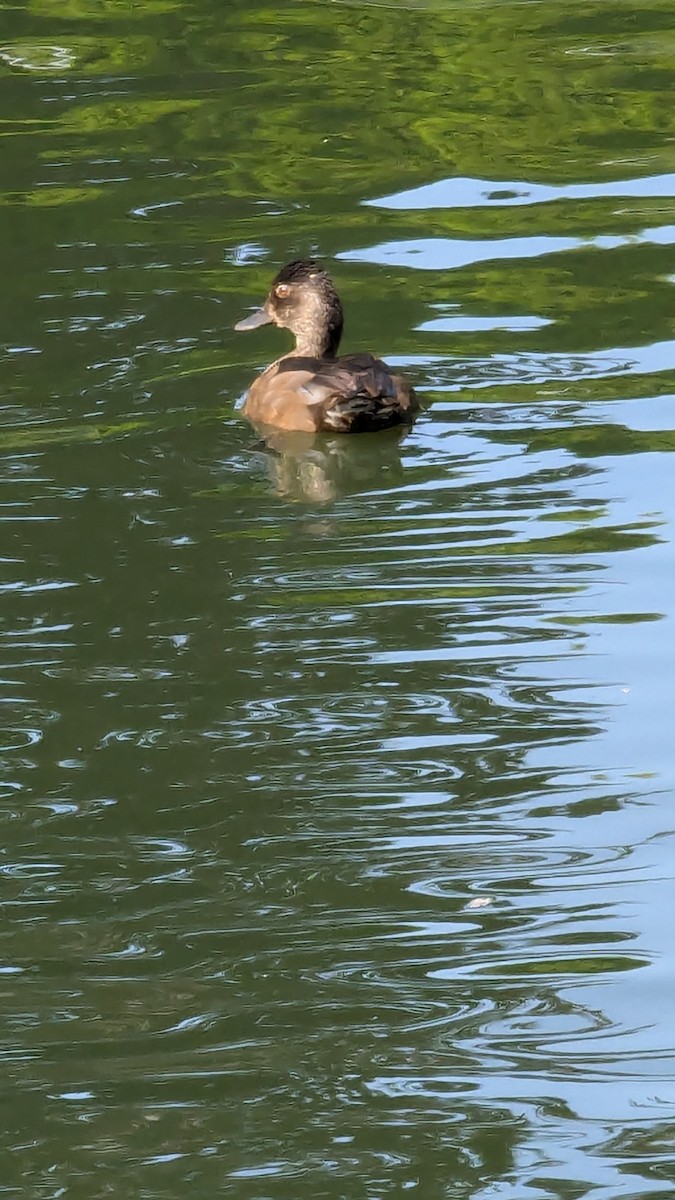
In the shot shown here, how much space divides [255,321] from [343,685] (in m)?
3.65

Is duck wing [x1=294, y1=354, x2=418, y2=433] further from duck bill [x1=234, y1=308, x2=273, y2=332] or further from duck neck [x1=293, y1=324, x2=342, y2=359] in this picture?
duck bill [x1=234, y1=308, x2=273, y2=332]

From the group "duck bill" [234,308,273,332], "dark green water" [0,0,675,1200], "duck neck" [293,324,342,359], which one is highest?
"duck bill" [234,308,273,332]

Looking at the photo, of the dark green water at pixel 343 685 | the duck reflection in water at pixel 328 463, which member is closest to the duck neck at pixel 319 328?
the dark green water at pixel 343 685

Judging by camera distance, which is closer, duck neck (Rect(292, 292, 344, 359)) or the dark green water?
the dark green water

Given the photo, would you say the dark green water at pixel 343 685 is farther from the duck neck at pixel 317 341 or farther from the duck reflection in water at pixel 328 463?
the duck neck at pixel 317 341

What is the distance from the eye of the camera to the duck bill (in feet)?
31.8

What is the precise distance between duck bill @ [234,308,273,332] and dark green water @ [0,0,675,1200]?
0.19 m

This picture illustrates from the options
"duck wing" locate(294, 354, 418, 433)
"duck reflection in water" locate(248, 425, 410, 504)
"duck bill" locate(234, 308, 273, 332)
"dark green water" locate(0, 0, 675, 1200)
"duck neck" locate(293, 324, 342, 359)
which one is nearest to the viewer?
"dark green water" locate(0, 0, 675, 1200)

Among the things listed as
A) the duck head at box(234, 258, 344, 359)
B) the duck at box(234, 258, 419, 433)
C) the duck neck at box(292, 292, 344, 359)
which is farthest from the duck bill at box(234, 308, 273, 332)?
the duck at box(234, 258, 419, 433)

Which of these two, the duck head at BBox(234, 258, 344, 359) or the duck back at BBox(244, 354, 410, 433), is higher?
the duck head at BBox(234, 258, 344, 359)

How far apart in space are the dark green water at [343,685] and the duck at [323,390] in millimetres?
116

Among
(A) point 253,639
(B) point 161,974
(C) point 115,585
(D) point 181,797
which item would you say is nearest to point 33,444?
(C) point 115,585

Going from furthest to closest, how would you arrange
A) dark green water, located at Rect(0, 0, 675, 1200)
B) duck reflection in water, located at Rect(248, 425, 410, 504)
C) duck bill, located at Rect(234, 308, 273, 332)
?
duck bill, located at Rect(234, 308, 273, 332), duck reflection in water, located at Rect(248, 425, 410, 504), dark green water, located at Rect(0, 0, 675, 1200)

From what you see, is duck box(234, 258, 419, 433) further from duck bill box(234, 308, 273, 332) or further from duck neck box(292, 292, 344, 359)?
duck bill box(234, 308, 273, 332)
